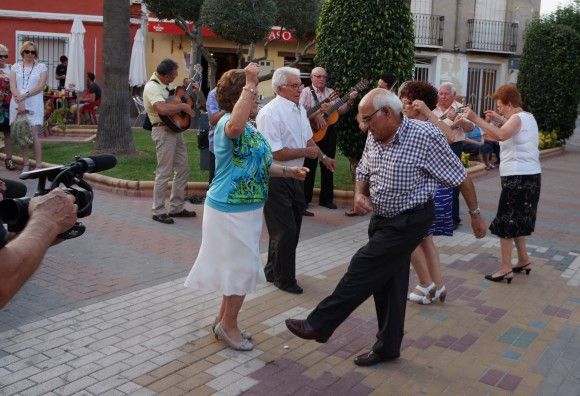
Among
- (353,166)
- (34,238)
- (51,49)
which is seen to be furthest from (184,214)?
(51,49)

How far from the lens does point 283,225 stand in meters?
5.90

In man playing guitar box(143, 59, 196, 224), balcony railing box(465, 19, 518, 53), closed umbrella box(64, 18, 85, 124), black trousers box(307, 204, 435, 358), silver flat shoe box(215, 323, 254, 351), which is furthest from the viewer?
balcony railing box(465, 19, 518, 53)

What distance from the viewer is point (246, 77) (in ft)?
15.2

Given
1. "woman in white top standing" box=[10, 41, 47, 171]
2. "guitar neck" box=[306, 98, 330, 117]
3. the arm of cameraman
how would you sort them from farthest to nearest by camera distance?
"woman in white top standing" box=[10, 41, 47, 171] < "guitar neck" box=[306, 98, 330, 117] < the arm of cameraman

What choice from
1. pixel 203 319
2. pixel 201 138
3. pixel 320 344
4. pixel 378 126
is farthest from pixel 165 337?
pixel 201 138

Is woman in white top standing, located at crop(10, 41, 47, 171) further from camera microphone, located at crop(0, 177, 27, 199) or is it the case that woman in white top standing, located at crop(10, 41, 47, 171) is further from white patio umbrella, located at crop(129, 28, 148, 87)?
white patio umbrella, located at crop(129, 28, 148, 87)

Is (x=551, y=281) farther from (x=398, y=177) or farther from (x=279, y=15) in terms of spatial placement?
(x=279, y=15)

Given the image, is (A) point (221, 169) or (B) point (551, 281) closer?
(A) point (221, 169)

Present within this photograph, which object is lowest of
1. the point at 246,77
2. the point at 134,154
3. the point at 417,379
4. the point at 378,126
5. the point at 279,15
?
the point at 417,379

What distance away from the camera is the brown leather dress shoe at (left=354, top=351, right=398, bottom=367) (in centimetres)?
464

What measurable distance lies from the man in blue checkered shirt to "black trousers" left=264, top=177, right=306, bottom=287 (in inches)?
52.8

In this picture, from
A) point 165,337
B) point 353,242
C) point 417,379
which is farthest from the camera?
point 353,242

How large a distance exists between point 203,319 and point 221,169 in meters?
1.29

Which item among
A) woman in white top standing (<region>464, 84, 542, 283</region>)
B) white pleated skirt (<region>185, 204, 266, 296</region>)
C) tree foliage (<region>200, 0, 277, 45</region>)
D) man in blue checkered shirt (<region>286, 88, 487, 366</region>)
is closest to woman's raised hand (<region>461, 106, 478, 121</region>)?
woman in white top standing (<region>464, 84, 542, 283</region>)
